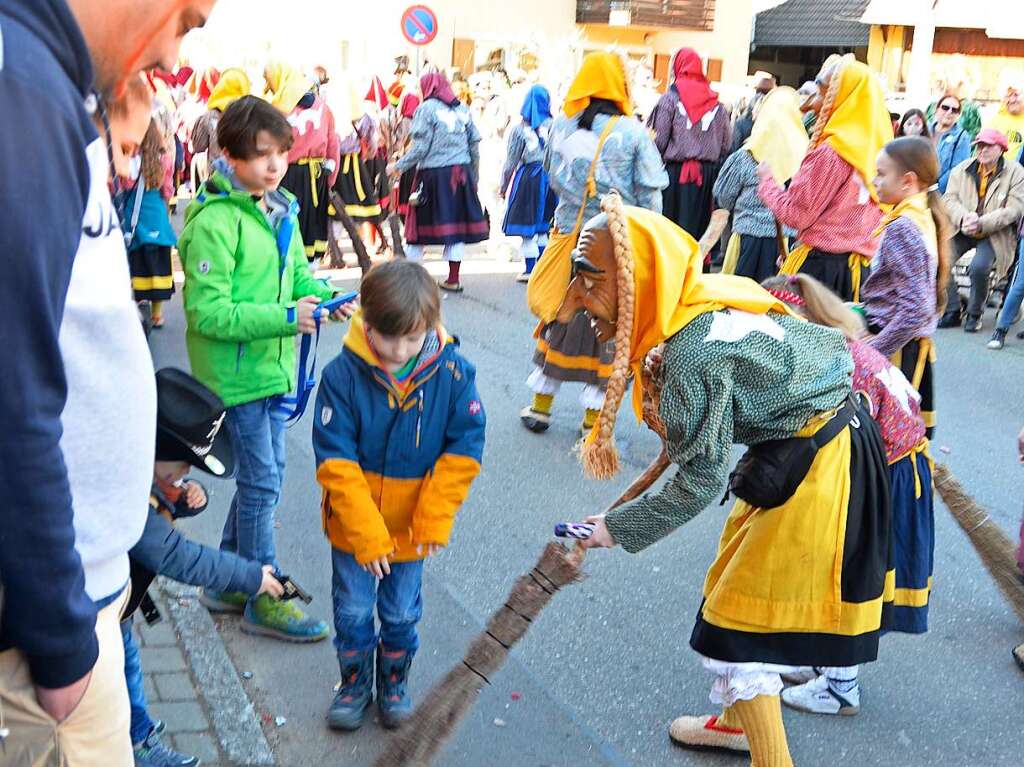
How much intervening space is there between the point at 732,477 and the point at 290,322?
1505mm

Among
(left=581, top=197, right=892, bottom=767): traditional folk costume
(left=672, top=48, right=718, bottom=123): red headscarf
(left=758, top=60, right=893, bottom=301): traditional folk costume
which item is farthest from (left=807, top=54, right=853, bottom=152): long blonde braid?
(left=672, top=48, right=718, bottom=123): red headscarf

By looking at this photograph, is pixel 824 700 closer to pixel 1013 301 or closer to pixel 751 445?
pixel 751 445

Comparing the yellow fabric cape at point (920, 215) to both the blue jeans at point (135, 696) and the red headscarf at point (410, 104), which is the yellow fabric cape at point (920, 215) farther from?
the red headscarf at point (410, 104)

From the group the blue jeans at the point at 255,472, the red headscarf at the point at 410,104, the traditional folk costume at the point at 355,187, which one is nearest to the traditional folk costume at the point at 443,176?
the traditional folk costume at the point at 355,187

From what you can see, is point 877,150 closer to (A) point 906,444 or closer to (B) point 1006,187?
(A) point 906,444

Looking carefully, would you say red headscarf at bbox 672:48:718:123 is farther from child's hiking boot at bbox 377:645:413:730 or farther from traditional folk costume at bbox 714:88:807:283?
child's hiking boot at bbox 377:645:413:730

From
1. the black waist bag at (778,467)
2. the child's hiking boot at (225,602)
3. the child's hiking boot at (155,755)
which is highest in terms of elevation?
the black waist bag at (778,467)

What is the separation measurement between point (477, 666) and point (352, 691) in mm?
712

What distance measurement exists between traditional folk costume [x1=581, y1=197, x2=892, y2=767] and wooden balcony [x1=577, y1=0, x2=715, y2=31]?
Answer: 29487 mm

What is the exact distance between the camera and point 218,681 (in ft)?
11.4

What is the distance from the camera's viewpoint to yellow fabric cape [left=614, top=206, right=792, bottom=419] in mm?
2549

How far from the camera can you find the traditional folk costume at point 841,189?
5184 mm

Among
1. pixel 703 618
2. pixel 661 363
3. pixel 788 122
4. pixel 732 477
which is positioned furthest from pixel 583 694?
pixel 788 122

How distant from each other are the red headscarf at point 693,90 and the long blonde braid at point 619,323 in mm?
7844
